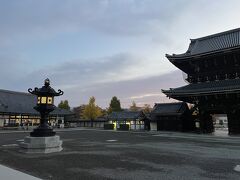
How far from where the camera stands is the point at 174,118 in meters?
35.6

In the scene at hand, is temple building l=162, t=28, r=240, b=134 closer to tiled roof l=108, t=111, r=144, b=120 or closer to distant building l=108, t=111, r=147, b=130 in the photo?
distant building l=108, t=111, r=147, b=130

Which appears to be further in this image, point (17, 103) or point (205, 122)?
point (17, 103)

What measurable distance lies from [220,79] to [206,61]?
284 centimetres

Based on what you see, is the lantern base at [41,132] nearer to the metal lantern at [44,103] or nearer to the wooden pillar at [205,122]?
the metal lantern at [44,103]

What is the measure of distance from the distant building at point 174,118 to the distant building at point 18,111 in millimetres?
29852

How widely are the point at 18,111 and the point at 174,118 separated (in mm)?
34218

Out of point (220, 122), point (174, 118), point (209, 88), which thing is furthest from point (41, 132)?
point (220, 122)

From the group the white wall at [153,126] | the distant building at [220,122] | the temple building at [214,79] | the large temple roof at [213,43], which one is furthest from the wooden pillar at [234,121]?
the distant building at [220,122]

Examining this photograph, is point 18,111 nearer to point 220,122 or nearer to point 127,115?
point 127,115

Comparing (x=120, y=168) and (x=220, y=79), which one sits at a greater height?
(x=220, y=79)

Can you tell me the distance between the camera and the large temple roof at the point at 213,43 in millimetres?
28358

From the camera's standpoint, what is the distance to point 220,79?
2708cm

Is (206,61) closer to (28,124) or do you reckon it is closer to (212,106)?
(212,106)

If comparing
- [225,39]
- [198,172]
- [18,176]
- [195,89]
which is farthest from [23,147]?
[225,39]
